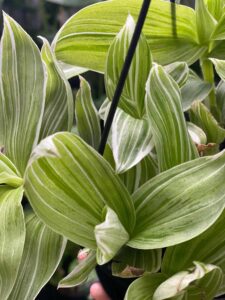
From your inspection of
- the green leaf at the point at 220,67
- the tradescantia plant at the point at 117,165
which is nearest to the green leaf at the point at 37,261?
the tradescantia plant at the point at 117,165

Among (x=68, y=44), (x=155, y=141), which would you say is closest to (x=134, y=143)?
(x=155, y=141)

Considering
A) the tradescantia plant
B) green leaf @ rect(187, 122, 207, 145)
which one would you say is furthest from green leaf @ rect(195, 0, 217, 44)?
green leaf @ rect(187, 122, 207, 145)

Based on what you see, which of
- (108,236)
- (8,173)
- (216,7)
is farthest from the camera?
(216,7)

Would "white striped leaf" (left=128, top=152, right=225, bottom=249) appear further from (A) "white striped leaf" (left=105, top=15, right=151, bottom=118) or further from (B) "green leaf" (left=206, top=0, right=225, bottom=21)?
(B) "green leaf" (left=206, top=0, right=225, bottom=21)

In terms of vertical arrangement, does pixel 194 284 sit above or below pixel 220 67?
below

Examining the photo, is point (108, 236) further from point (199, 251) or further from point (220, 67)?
point (220, 67)

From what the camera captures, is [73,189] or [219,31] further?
[219,31]

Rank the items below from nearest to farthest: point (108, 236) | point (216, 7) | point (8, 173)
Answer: point (108, 236), point (8, 173), point (216, 7)

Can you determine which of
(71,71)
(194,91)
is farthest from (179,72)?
(71,71)
